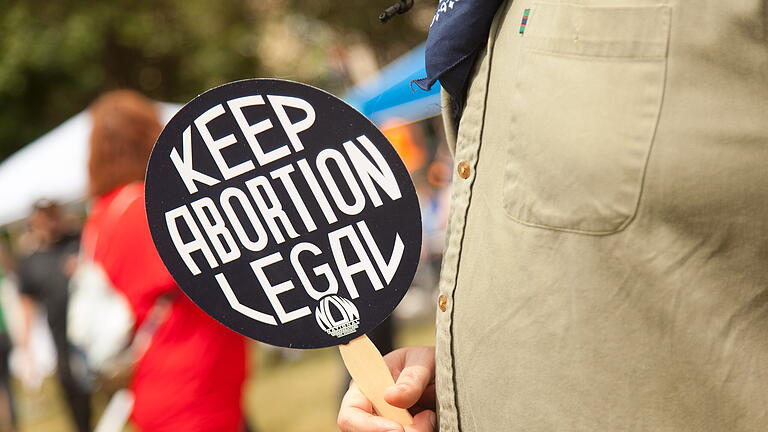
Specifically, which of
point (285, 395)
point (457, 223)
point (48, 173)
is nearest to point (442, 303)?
point (457, 223)

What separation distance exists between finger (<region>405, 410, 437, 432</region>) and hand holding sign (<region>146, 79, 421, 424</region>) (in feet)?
0.04

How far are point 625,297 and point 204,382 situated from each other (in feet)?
8.70

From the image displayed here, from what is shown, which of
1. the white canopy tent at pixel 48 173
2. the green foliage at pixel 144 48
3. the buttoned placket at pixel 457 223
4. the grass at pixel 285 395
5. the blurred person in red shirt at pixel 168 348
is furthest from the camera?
the green foliage at pixel 144 48

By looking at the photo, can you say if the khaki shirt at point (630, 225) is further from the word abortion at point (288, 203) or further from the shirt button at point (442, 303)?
the word abortion at point (288, 203)

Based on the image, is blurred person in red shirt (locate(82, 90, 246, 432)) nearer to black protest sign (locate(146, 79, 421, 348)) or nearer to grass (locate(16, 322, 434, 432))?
grass (locate(16, 322, 434, 432))

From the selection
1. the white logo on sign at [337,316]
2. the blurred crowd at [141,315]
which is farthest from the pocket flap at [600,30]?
the blurred crowd at [141,315]

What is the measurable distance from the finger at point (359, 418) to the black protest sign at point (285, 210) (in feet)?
0.24

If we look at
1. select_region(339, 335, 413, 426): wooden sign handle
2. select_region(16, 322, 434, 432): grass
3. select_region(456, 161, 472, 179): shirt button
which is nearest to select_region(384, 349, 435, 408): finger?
select_region(339, 335, 413, 426): wooden sign handle

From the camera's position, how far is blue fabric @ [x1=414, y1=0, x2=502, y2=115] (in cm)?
93

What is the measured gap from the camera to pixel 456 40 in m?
0.94

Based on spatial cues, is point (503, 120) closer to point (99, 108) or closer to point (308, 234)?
point (308, 234)

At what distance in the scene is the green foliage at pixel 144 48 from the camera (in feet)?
61.4

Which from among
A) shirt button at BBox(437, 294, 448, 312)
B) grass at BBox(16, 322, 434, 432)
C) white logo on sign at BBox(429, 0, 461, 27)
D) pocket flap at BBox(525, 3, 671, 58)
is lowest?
grass at BBox(16, 322, 434, 432)

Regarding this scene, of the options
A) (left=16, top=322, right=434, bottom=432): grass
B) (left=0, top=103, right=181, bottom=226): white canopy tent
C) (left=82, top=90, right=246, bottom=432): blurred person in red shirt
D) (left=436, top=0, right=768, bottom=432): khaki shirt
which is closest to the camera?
(left=436, top=0, right=768, bottom=432): khaki shirt
